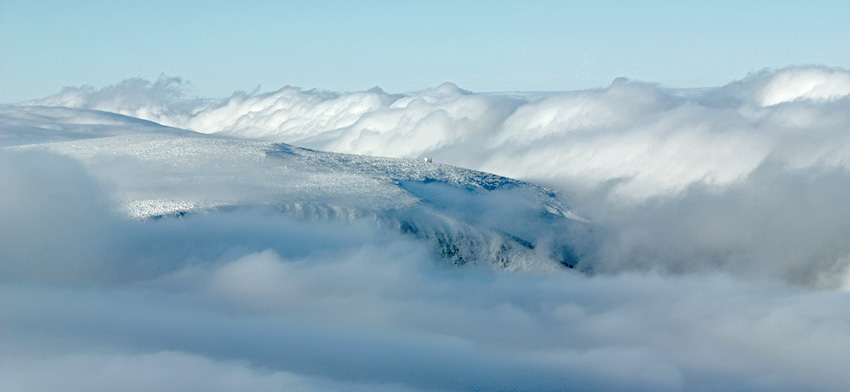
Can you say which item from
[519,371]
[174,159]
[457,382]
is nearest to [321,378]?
[457,382]

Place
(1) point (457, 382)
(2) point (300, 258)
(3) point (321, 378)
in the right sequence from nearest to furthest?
1. (3) point (321, 378)
2. (1) point (457, 382)
3. (2) point (300, 258)

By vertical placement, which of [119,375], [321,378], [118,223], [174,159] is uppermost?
[174,159]

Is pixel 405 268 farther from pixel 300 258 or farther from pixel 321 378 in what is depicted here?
pixel 321 378

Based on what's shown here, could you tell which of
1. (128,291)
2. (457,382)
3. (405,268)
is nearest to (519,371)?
(457,382)

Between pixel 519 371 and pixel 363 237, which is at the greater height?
pixel 363 237

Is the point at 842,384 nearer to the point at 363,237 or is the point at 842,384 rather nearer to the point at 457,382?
the point at 457,382

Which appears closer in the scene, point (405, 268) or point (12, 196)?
point (12, 196)

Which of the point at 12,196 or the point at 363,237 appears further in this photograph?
the point at 363,237

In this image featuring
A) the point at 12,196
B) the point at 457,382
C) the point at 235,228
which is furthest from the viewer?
the point at 235,228

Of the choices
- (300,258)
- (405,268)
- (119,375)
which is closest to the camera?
(119,375)
